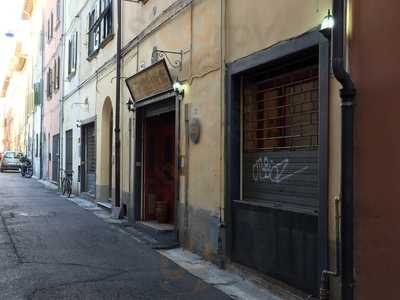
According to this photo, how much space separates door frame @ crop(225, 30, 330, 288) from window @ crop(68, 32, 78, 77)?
14.7 metres

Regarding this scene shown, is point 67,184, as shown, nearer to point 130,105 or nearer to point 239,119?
point 130,105

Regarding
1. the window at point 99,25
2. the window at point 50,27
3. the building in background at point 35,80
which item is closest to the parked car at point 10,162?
the building in background at point 35,80

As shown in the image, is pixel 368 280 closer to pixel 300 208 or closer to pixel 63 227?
pixel 300 208

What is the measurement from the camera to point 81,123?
20141 millimetres

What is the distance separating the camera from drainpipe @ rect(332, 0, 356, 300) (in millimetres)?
5297

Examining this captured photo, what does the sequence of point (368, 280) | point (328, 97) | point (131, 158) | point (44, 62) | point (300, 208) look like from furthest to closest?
point (44, 62)
point (131, 158)
point (300, 208)
point (328, 97)
point (368, 280)

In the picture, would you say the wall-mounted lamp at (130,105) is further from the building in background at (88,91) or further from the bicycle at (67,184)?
the bicycle at (67,184)

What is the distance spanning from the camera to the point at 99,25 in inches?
677

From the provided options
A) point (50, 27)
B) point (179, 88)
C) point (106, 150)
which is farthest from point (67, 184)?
point (50, 27)

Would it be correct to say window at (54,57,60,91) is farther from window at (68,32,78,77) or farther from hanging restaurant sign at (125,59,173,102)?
hanging restaurant sign at (125,59,173,102)

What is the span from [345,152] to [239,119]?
2759 mm

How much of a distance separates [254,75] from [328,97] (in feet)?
6.86

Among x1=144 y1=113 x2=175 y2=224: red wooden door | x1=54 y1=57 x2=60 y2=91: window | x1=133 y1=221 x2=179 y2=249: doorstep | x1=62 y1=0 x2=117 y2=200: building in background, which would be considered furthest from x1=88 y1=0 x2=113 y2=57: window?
x1=54 y1=57 x2=60 y2=91: window

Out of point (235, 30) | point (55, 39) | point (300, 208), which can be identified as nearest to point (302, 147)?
point (300, 208)
